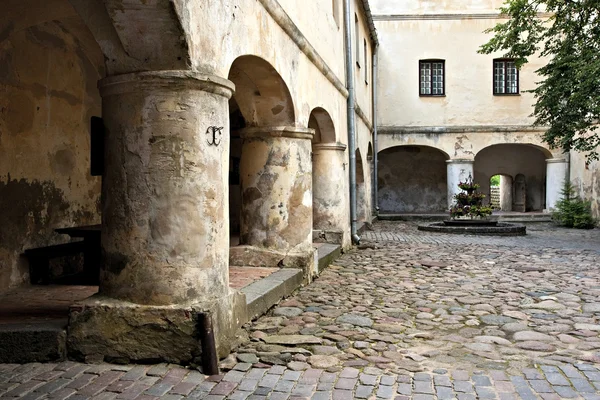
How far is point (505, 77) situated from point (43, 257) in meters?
19.3

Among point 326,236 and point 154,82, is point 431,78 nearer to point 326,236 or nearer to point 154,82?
point 326,236

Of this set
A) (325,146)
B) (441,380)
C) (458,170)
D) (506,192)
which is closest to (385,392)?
(441,380)

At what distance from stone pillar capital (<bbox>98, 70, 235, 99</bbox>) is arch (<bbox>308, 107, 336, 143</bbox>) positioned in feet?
17.3

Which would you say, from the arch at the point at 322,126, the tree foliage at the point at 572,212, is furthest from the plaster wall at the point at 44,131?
the tree foliage at the point at 572,212

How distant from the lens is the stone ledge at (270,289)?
A: 5.35 m

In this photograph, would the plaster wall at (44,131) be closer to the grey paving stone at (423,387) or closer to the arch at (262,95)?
the arch at (262,95)

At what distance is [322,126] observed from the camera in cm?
1012

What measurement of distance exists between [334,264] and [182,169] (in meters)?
5.62

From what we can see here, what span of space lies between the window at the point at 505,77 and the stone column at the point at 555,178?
3.05 m

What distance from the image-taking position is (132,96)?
4.11 m

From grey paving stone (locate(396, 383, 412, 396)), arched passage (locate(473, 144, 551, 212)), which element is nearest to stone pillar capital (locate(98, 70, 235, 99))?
grey paving stone (locate(396, 383, 412, 396))

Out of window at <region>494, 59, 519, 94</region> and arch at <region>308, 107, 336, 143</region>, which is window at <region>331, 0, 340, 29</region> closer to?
arch at <region>308, 107, 336, 143</region>

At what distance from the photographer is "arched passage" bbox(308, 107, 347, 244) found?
33.8ft

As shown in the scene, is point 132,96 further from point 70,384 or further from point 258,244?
point 258,244
